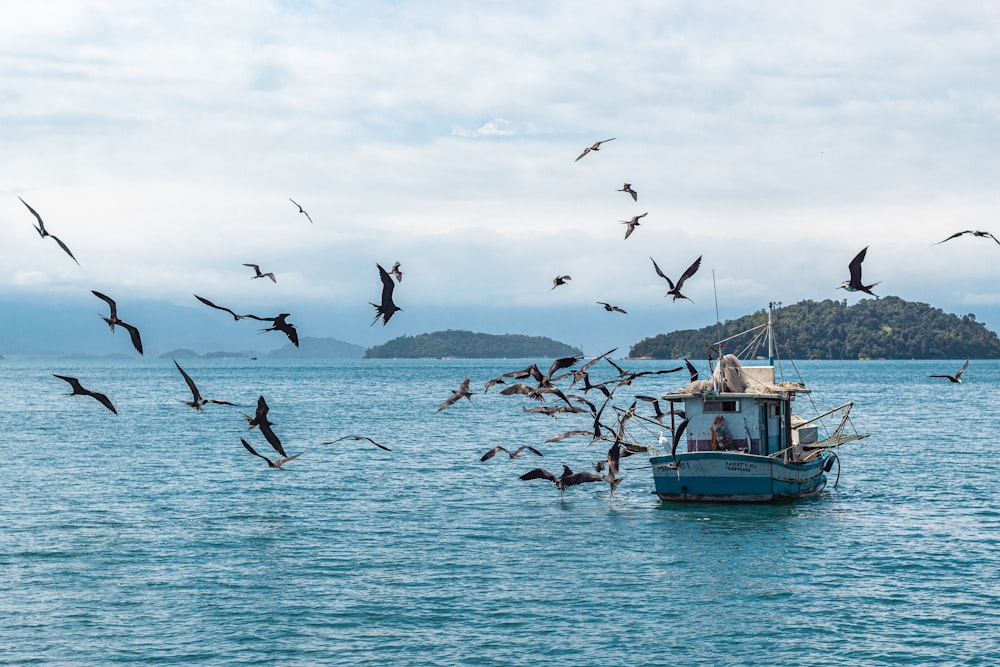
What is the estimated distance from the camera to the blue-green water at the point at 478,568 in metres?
25.4

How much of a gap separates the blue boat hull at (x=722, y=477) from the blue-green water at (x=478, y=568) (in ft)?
2.36

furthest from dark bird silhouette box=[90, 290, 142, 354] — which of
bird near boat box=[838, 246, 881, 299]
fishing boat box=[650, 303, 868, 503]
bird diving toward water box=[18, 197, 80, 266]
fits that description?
fishing boat box=[650, 303, 868, 503]

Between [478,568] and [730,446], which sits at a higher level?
[730,446]

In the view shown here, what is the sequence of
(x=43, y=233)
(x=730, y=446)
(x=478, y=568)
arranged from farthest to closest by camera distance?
1. (x=730, y=446)
2. (x=478, y=568)
3. (x=43, y=233)

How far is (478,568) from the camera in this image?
3250 centimetres

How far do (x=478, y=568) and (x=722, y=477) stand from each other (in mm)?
12906

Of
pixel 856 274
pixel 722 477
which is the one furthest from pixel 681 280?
pixel 722 477

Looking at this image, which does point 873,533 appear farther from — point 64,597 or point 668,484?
point 64,597

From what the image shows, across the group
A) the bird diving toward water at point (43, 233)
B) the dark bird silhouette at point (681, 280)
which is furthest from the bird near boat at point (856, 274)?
the bird diving toward water at point (43, 233)

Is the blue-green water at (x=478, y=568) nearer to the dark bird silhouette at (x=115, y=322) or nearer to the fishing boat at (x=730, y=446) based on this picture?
the fishing boat at (x=730, y=446)

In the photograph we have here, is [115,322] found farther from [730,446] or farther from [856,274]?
[730,446]

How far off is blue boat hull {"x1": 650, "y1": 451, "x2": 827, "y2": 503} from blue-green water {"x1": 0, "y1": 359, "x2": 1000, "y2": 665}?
0.72 metres

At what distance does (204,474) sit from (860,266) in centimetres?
4357

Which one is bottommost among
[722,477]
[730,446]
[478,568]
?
[478,568]
